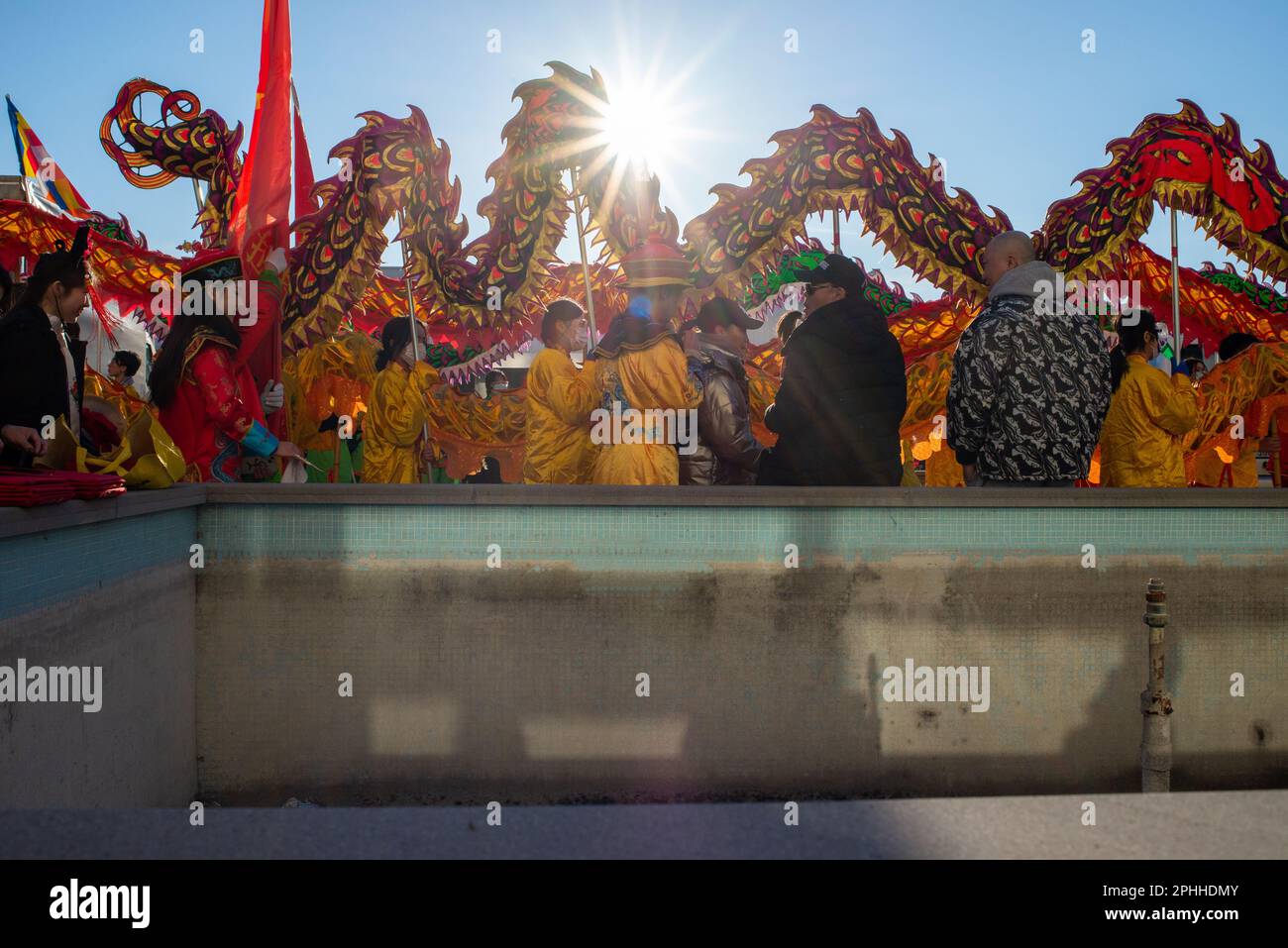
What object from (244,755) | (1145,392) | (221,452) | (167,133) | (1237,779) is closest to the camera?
(244,755)

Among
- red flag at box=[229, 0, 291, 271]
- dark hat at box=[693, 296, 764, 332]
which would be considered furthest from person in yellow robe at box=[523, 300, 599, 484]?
red flag at box=[229, 0, 291, 271]

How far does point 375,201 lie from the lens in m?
10.2

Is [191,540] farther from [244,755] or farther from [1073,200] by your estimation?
[1073,200]

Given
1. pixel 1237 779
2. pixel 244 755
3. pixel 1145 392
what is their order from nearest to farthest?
1. pixel 244 755
2. pixel 1237 779
3. pixel 1145 392

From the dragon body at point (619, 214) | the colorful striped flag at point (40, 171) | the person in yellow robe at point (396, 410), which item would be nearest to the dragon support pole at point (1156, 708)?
the dragon body at point (619, 214)

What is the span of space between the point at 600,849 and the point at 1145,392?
6214mm

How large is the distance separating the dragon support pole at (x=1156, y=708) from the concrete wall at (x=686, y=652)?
51 centimetres

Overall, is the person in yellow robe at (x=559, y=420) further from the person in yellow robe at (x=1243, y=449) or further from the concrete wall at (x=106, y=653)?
the person in yellow robe at (x=1243, y=449)

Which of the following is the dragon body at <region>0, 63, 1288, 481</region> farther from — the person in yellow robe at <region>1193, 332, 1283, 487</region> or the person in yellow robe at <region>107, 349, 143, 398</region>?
the person in yellow robe at <region>1193, 332, 1283, 487</region>

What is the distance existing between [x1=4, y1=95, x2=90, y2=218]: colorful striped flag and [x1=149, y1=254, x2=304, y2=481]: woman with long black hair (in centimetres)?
1514

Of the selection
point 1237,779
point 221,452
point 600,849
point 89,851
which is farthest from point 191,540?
point 1237,779

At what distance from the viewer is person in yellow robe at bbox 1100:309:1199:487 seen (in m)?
6.99

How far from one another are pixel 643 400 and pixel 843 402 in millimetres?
1136

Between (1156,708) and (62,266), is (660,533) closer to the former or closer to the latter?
(1156,708)
